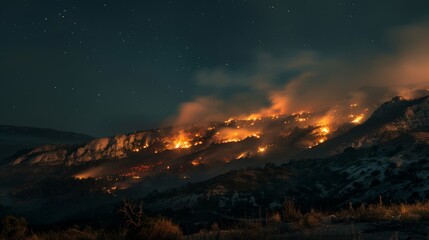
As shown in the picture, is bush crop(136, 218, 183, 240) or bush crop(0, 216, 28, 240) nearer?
bush crop(136, 218, 183, 240)

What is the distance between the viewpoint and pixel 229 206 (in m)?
92.4

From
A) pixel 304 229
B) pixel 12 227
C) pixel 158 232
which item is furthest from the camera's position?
pixel 12 227

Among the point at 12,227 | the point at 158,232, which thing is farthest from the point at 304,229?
the point at 12,227

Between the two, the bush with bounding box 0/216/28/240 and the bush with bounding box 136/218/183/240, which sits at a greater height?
the bush with bounding box 0/216/28/240

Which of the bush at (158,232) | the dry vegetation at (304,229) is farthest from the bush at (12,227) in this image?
the bush at (158,232)

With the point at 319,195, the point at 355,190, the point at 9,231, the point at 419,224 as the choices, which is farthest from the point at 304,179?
the point at 419,224

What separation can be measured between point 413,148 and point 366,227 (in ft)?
348

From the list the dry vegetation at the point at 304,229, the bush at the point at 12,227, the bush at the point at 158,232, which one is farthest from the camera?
the bush at the point at 12,227

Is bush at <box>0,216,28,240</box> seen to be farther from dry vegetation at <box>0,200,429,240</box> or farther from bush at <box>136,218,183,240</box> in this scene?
bush at <box>136,218,183,240</box>

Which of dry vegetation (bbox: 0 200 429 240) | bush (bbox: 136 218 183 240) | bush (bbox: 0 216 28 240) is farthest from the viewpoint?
bush (bbox: 0 216 28 240)

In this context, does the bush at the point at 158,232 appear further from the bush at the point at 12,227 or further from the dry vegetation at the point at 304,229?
the bush at the point at 12,227

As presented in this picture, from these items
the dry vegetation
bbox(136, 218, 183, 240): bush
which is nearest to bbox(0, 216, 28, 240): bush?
the dry vegetation

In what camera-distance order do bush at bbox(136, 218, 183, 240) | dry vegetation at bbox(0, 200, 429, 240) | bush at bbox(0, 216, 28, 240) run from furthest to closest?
bush at bbox(0, 216, 28, 240) → bush at bbox(136, 218, 183, 240) → dry vegetation at bbox(0, 200, 429, 240)

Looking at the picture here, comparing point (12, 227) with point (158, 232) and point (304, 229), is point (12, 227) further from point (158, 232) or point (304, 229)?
point (304, 229)
